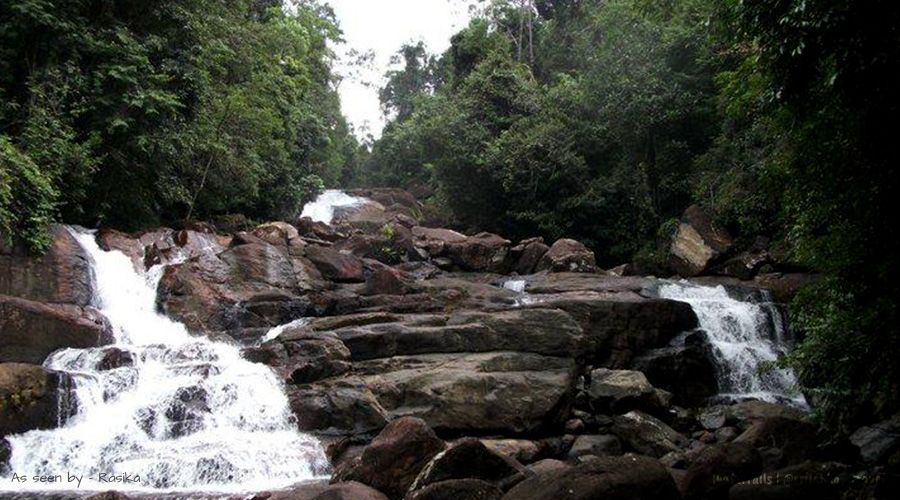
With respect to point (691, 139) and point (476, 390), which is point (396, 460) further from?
point (691, 139)

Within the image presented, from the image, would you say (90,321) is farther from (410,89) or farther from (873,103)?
(410,89)

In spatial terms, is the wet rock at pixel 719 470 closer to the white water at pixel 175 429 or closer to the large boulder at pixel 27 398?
the white water at pixel 175 429

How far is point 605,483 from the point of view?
6.81 m

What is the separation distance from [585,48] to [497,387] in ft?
76.6

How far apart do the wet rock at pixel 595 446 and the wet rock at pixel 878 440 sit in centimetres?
378

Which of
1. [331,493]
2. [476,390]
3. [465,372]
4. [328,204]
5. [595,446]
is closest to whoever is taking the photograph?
[331,493]

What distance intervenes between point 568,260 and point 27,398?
16.0 metres

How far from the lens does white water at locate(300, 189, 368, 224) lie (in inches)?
1449

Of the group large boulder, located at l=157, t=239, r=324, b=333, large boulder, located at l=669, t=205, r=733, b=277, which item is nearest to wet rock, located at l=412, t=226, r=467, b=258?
large boulder, located at l=157, t=239, r=324, b=333

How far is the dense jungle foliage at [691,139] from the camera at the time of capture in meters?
6.16

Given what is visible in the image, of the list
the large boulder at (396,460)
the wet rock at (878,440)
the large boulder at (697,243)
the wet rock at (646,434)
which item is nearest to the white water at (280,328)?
the large boulder at (396,460)

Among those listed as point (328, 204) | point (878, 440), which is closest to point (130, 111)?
point (878, 440)

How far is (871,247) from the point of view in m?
6.92

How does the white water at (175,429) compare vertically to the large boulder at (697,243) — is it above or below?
below
